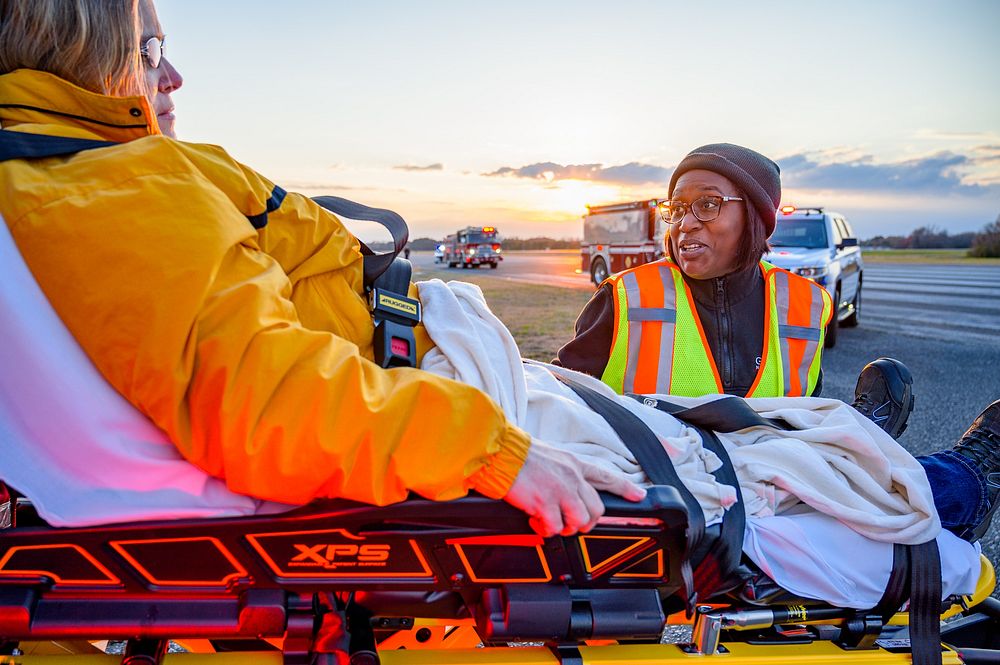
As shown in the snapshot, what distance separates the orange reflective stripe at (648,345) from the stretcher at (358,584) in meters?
1.27

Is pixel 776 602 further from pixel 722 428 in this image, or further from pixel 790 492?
pixel 722 428

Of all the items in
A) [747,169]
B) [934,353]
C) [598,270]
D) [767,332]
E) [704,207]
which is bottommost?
[934,353]

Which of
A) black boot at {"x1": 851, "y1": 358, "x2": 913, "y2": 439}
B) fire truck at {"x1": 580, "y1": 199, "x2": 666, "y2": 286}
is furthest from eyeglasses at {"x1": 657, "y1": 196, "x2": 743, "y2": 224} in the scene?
fire truck at {"x1": 580, "y1": 199, "x2": 666, "y2": 286}

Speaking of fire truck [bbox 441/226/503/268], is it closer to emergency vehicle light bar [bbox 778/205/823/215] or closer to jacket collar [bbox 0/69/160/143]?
emergency vehicle light bar [bbox 778/205/823/215]

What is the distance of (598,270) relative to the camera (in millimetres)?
24219

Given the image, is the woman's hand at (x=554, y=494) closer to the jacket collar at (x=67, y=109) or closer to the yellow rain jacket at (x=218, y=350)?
the yellow rain jacket at (x=218, y=350)

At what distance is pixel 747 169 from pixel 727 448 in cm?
138

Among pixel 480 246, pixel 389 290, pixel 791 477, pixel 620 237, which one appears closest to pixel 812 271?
pixel 791 477

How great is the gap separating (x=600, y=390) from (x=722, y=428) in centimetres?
36

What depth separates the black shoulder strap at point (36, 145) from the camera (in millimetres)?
1395

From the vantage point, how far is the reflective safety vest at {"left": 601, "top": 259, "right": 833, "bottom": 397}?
2.97 metres

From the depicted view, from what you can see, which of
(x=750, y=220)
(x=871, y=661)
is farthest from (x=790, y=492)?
(x=750, y=220)

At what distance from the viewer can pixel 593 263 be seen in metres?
24.6

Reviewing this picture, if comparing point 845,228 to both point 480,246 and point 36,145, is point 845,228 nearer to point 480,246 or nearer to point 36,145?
point 36,145
